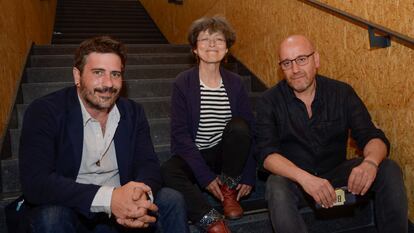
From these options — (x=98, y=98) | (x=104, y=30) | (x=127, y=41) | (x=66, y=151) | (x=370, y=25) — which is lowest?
(x=66, y=151)

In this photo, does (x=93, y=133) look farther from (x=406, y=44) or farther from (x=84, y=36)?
(x=84, y=36)

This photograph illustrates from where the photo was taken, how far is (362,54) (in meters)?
1.98

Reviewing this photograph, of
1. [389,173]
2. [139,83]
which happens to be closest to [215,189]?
[389,173]

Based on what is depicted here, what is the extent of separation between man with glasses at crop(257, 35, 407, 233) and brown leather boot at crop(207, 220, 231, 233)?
0.75 ft

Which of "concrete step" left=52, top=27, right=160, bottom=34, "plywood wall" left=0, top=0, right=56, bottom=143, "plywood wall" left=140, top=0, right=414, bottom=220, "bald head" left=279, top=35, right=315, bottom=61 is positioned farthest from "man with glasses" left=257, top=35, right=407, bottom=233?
"concrete step" left=52, top=27, right=160, bottom=34

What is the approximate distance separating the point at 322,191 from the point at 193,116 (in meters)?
0.78

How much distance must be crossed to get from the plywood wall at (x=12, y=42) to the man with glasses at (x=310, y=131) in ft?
4.82

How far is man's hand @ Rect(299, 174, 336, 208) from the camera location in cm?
150

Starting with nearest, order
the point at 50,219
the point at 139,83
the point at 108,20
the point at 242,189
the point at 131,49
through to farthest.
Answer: the point at 50,219 → the point at 242,189 → the point at 139,83 → the point at 131,49 → the point at 108,20

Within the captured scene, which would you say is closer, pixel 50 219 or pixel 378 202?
pixel 50 219

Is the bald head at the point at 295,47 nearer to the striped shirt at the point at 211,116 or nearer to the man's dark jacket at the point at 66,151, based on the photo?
the striped shirt at the point at 211,116

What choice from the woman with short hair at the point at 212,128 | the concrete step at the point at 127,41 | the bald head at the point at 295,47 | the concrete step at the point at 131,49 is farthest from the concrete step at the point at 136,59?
the bald head at the point at 295,47

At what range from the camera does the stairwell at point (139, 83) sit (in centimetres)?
187

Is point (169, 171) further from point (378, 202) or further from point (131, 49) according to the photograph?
point (131, 49)
